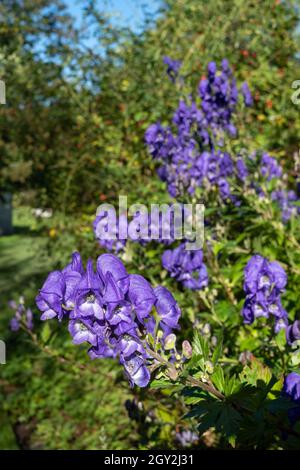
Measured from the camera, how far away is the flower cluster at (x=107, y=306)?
1218mm

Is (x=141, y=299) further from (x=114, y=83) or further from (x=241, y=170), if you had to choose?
(x=114, y=83)

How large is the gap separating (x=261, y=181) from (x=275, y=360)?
116 centimetres

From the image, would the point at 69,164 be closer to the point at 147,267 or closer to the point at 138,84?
the point at 138,84

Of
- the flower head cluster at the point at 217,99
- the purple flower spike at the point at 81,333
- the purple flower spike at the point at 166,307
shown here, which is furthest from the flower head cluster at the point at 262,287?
the flower head cluster at the point at 217,99

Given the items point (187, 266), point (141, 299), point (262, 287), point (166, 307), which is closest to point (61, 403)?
point (187, 266)

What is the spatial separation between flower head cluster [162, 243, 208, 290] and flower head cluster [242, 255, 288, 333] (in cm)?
56

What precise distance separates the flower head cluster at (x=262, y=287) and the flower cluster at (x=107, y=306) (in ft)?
1.94

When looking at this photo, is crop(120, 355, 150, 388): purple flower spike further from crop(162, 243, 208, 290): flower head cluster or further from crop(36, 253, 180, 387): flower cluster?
crop(162, 243, 208, 290): flower head cluster

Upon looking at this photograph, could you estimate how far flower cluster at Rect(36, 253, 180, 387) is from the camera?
4.00 feet

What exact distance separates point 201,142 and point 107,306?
203 centimetres

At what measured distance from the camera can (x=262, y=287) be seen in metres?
1.83

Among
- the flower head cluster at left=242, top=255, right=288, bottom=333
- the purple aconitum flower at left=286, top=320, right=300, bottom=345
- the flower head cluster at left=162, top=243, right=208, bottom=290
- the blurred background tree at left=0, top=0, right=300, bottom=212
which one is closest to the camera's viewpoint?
the purple aconitum flower at left=286, top=320, right=300, bottom=345

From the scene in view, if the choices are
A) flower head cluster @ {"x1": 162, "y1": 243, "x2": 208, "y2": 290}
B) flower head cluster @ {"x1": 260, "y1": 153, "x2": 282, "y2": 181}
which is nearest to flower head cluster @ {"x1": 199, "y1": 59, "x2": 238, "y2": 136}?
flower head cluster @ {"x1": 260, "y1": 153, "x2": 282, "y2": 181}

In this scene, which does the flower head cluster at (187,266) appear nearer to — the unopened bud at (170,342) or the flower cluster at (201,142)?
the flower cluster at (201,142)
